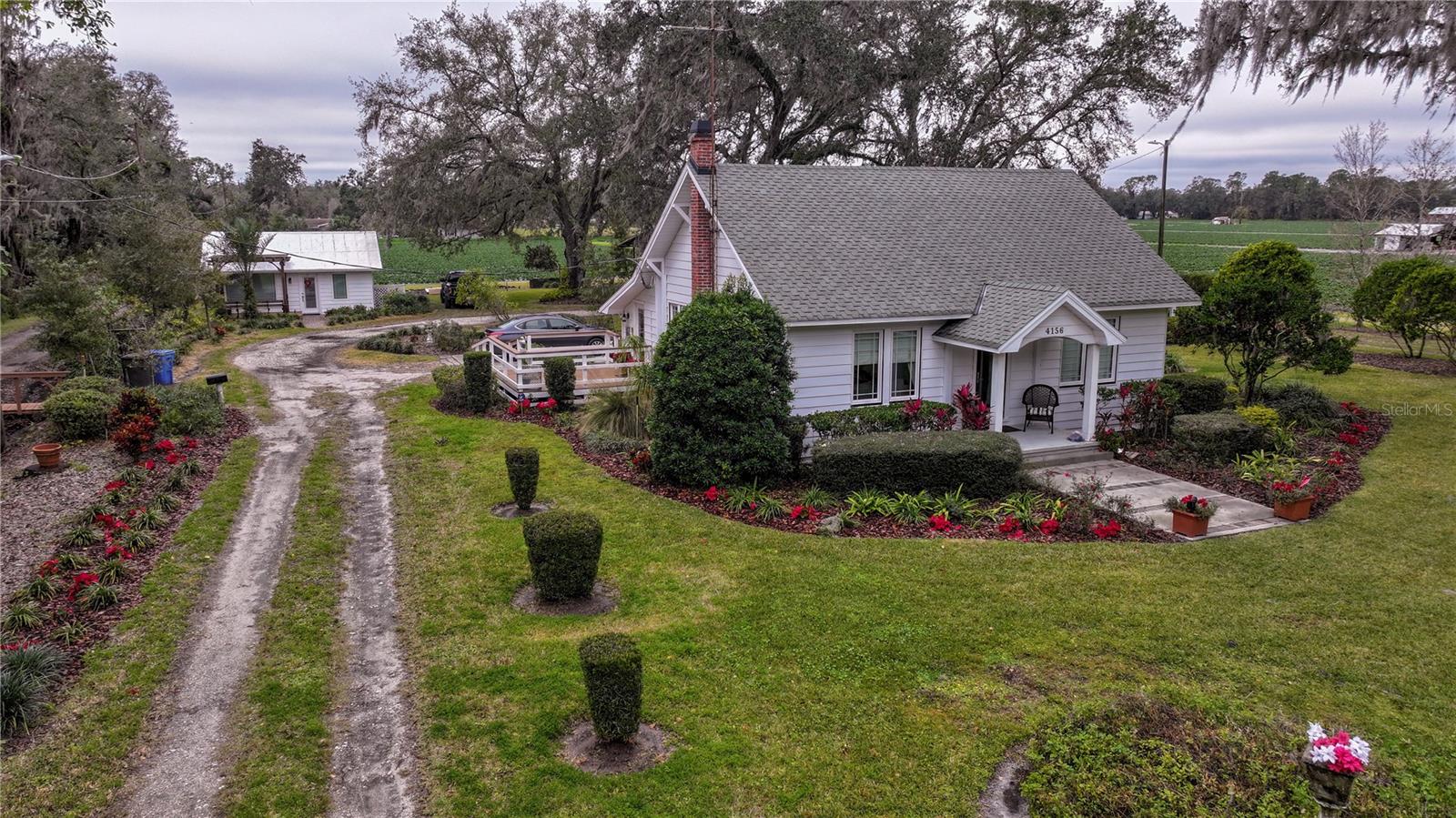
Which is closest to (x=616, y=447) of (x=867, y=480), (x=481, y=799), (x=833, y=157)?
(x=867, y=480)

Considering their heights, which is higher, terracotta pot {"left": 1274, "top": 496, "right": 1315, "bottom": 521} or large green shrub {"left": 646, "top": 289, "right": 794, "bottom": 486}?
large green shrub {"left": 646, "top": 289, "right": 794, "bottom": 486}

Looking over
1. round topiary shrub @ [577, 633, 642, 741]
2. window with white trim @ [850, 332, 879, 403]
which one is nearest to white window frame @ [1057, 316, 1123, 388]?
window with white trim @ [850, 332, 879, 403]

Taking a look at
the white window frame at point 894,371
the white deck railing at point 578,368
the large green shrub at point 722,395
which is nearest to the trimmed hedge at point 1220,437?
the white window frame at point 894,371

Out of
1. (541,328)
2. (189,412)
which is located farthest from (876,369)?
(541,328)

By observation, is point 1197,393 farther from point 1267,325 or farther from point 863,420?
point 863,420

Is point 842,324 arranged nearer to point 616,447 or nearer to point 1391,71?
point 616,447

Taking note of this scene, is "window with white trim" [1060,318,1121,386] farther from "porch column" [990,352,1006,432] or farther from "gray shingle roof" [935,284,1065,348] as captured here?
"porch column" [990,352,1006,432]

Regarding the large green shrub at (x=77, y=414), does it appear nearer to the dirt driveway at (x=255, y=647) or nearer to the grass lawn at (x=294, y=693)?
the dirt driveway at (x=255, y=647)
